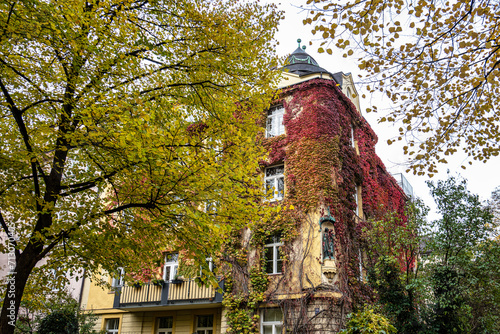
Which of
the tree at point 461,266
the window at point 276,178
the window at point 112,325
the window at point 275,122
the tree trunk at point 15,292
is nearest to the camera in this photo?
the tree trunk at point 15,292

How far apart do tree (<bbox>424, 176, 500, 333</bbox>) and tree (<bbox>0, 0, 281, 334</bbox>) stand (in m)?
7.07

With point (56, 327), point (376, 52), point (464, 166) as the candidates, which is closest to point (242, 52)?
point (376, 52)

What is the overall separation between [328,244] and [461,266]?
14.3 feet

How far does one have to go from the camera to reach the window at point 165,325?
17000 millimetres

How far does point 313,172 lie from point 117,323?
39.4 feet

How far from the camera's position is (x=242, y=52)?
8.70 metres

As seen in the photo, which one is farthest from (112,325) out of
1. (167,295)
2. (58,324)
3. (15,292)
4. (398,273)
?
(398,273)

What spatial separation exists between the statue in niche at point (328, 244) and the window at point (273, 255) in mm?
1785

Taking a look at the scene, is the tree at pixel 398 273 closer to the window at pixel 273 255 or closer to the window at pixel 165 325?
the window at pixel 273 255

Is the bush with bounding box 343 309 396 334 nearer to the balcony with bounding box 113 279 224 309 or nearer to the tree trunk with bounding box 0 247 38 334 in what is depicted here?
the balcony with bounding box 113 279 224 309

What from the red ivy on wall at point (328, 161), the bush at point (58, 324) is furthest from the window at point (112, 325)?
the red ivy on wall at point (328, 161)

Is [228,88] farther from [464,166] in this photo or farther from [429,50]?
[464,166]

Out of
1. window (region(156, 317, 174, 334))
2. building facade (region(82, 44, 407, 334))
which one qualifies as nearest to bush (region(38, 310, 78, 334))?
building facade (region(82, 44, 407, 334))

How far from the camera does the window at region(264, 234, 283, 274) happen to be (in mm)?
14922
